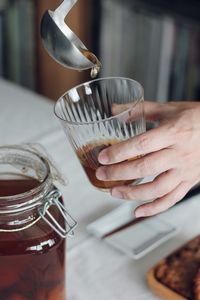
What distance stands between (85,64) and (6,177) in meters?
0.15

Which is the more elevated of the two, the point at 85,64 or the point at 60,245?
the point at 85,64

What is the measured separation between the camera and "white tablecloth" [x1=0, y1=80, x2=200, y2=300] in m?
0.67

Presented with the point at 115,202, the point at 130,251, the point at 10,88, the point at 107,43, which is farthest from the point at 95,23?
the point at 130,251

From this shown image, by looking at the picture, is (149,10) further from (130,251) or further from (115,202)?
(130,251)

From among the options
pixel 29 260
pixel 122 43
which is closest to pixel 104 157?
pixel 29 260

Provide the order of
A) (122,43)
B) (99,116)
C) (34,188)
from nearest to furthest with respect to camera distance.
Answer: (34,188)
(99,116)
(122,43)

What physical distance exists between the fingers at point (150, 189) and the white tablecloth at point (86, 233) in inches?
4.9

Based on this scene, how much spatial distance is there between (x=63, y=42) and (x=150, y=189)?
0.18m

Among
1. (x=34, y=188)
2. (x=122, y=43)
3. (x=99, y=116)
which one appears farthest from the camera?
(x=122, y=43)

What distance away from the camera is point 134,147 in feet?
1.86

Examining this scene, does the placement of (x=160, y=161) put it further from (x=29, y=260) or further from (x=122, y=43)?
(x=122, y=43)

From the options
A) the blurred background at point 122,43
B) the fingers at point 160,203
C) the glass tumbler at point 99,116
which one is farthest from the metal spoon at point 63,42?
the blurred background at point 122,43

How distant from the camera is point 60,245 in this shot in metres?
0.59

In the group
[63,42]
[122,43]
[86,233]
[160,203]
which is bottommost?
[122,43]
